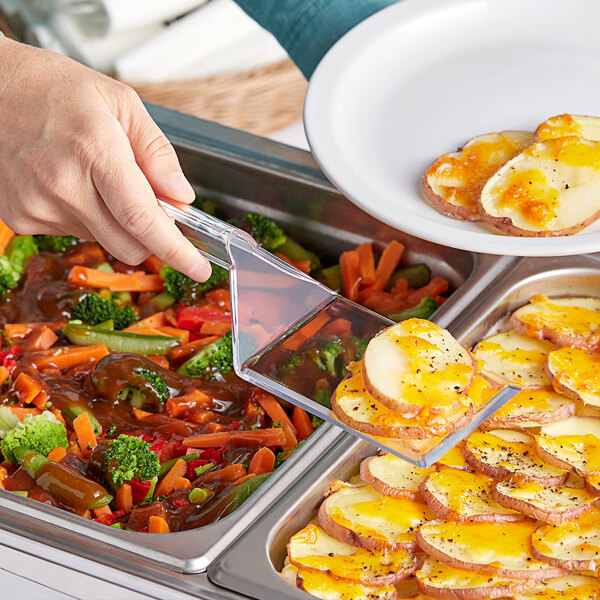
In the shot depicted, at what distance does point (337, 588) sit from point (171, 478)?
58 cm

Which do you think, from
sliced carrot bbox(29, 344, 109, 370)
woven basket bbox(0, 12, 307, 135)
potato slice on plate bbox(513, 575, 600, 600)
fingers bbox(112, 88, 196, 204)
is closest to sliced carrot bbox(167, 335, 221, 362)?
sliced carrot bbox(29, 344, 109, 370)

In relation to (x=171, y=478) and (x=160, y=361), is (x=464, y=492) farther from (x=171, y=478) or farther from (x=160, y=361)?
(x=160, y=361)

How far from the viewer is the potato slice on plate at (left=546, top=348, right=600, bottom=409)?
212cm

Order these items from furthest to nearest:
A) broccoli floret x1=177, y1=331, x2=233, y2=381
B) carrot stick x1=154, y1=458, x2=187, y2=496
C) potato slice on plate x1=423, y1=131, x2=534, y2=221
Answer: broccoli floret x1=177, y1=331, x2=233, y2=381 < carrot stick x1=154, y1=458, x2=187, y2=496 < potato slice on plate x1=423, y1=131, x2=534, y2=221

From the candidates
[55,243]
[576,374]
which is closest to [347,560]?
[576,374]

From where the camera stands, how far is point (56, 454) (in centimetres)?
221

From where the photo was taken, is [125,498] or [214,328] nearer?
[125,498]

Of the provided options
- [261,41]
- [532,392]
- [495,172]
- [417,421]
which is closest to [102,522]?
[417,421]

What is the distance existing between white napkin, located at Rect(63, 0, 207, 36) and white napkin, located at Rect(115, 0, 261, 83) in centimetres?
9

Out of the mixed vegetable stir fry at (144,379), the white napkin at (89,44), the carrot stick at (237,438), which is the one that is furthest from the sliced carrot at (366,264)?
the white napkin at (89,44)

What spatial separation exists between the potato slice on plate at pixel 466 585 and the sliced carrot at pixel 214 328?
3.66 feet

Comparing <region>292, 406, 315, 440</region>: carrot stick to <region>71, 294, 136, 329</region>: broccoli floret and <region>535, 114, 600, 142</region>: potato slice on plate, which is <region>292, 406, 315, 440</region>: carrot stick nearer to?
<region>71, 294, 136, 329</region>: broccoli floret

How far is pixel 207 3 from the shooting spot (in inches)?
168

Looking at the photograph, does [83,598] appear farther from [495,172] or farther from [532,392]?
[495,172]
